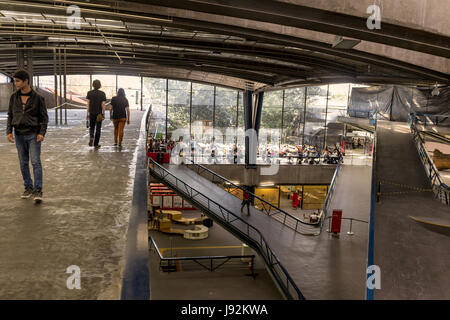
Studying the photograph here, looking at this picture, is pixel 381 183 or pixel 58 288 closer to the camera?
pixel 58 288

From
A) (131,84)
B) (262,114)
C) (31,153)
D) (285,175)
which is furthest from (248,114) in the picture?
(31,153)

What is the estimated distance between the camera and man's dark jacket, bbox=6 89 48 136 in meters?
Answer: 5.42

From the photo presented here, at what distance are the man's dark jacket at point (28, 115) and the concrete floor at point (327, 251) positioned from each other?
29.7 feet

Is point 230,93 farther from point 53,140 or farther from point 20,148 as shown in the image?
point 20,148

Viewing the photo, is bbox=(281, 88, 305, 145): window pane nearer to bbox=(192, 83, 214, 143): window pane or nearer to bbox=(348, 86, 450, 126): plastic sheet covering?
bbox=(348, 86, 450, 126): plastic sheet covering

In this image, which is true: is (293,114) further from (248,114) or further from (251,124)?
(251,124)

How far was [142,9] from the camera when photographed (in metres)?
13.4

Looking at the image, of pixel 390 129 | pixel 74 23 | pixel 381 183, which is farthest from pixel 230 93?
pixel 381 183

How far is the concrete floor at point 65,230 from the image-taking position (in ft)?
10.5

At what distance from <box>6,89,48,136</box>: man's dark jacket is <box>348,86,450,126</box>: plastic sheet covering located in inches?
873

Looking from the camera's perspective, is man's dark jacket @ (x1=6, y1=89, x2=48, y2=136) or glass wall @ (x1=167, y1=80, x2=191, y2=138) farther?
glass wall @ (x1=167, y1=80, x2=191, y2=138)

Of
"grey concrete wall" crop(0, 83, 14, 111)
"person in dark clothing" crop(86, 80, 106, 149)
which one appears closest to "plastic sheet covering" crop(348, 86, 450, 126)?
"person in dark clothing" crop(86, 80, 106, 149)

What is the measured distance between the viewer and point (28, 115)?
5438 millimetres
